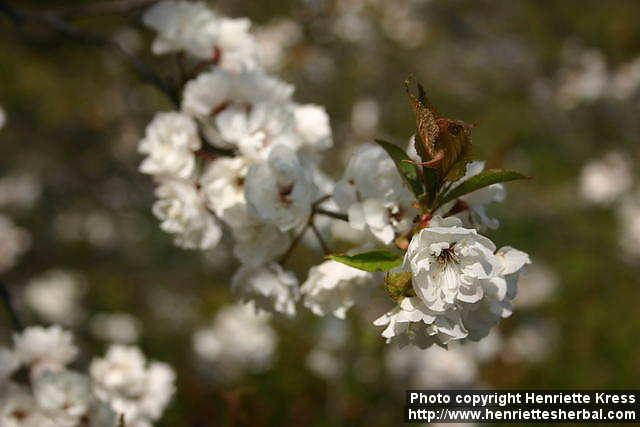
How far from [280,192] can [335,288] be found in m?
0.21

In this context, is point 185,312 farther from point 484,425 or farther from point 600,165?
point 600,165

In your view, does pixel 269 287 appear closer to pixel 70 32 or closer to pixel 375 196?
pixel 375 196

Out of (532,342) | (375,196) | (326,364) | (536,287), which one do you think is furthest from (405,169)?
(536,287)

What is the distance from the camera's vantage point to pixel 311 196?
1241 mm

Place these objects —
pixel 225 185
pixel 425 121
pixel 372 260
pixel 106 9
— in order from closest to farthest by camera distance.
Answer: pixel 425 121 → pixel 372 260 → pixel 225 185 → pixel 106 9

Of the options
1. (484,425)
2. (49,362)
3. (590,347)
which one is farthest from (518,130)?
(49,362)

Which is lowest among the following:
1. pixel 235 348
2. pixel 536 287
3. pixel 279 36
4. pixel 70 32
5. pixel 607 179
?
pixel 235 348

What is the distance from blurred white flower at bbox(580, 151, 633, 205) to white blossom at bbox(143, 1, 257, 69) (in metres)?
3.42

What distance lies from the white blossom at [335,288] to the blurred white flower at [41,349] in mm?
744

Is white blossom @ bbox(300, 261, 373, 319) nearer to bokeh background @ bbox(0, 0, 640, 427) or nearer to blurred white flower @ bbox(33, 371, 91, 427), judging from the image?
blurred white flower @ bbox(33, 371, 91, 427)

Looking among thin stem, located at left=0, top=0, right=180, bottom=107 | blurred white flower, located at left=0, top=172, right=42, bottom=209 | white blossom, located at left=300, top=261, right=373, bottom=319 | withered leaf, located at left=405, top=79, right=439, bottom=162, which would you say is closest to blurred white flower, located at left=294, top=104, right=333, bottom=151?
white blossom, located at left=300, top=261, right=373, bottom=319

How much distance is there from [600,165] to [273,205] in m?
3.84

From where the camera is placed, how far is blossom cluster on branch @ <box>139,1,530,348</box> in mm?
968

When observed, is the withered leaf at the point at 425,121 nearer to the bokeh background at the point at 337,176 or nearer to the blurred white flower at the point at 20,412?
the blurred white flower at the point at 20,412
